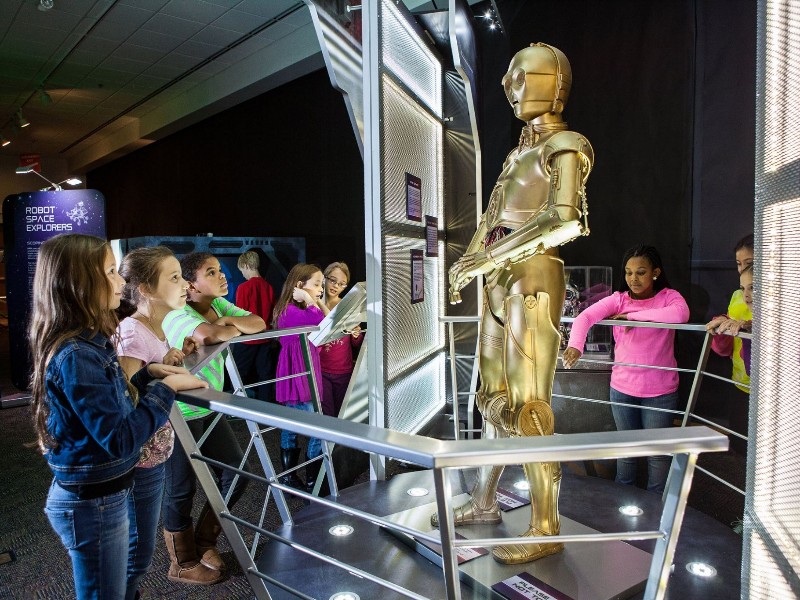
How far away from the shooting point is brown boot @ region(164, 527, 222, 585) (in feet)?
8.90

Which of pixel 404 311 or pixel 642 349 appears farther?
pixel 404 311

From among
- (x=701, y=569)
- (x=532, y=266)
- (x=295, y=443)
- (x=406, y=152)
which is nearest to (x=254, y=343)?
(x=295, y=443)

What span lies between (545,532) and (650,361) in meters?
1.35

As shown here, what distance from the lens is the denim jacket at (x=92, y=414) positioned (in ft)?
4.63

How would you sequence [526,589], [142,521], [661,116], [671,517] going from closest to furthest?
1. [671,517]
2. [142,521]
3. [526,589]
4. [661,116]

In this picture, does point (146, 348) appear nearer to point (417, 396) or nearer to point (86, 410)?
point (86, 410)

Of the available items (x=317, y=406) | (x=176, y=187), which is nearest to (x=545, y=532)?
(x=317, y=406)

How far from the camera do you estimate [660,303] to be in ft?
10.6

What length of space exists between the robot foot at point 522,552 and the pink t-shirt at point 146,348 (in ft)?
4.10

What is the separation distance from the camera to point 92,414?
141cm

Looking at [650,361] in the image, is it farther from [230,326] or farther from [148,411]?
[148,411]

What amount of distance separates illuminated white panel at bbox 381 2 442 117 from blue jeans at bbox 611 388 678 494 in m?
2.15

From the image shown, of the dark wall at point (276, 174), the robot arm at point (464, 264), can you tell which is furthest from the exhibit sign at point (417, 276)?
the dark wall at point (276, 174)

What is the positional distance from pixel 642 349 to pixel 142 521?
100 inches
